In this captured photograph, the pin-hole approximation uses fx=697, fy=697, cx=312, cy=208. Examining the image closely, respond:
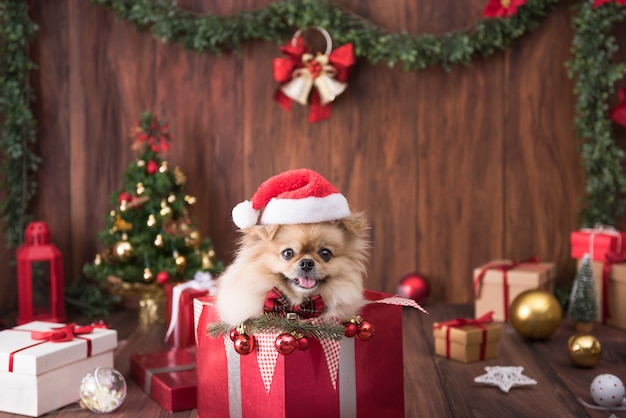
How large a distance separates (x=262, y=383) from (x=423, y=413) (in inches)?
21.6

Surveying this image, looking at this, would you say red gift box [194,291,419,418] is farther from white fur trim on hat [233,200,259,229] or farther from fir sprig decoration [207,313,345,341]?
white fur trim on hat [233,200,259,229]

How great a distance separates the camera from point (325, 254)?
1.67m

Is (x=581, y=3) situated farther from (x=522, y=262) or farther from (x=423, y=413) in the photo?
(x=423, y=413)

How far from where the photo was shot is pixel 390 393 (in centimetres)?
175

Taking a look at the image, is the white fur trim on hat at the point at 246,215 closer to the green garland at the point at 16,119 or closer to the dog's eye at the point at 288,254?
the dog's eye at the point at 288,254

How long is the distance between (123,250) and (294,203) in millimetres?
1441

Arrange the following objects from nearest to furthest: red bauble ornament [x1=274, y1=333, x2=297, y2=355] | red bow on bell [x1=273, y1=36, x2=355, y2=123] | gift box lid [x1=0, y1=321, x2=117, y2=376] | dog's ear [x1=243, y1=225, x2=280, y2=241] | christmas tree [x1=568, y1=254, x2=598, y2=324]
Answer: red bauble ornament [x1=274, y1=333, x2=297, y2=355]
dog's ear [x1=243, y1=225, x2=280, y2=241]
gift box lid [x1=0, y1=321, x2=117, y2=376]
christmas tree [x1=568, y1=254, x2=598, y2=324]
red bow on bell [x1=273, y1=36, x2=355, y2=123]

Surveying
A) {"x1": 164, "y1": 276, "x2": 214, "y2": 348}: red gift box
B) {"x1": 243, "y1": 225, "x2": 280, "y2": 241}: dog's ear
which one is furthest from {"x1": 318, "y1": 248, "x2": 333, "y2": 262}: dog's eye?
{"x1": 164, "y1": 276, "x2": 214, "y2": 348}: red gift box

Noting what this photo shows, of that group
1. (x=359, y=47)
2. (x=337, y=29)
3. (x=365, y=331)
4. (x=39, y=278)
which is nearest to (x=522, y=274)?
(x=359, y=47)

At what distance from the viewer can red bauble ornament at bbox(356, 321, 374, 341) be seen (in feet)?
5.40

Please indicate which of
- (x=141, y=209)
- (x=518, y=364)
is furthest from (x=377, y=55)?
(x=518, y=364)

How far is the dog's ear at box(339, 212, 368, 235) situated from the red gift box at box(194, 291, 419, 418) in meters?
0.18

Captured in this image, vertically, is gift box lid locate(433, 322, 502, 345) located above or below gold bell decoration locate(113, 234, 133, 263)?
below

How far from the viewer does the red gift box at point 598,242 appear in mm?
2844
